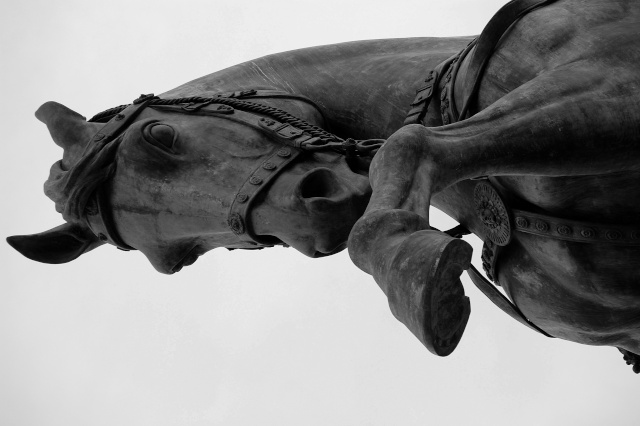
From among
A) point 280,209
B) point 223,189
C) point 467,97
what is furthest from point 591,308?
point 223,189

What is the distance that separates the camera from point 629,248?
4660mm

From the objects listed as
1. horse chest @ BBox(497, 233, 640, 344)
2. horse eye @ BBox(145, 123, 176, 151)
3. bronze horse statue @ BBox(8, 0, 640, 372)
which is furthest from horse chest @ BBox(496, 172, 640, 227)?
horse eye @ BBox(145, 123, 176, 151)

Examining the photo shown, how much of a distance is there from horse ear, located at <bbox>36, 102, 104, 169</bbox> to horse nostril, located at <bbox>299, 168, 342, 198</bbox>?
136 cm

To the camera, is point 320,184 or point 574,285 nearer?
point 574,285

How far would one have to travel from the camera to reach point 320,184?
5.12m

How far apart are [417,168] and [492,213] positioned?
1.08 m

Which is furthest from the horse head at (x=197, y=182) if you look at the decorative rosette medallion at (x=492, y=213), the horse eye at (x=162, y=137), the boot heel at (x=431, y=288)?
the boot heel at (x=431, y=288)

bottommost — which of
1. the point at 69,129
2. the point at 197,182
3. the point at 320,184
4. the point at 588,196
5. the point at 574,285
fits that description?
the point at 574,285

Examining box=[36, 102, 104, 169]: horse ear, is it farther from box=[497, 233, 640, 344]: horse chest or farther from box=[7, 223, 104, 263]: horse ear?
box=[497, 233, 640, 344]: horse chest

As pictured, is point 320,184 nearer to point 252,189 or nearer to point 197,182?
point 252,189

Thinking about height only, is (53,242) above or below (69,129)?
below

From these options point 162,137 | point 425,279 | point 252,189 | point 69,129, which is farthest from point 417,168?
point 69,129

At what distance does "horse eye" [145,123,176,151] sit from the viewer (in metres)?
5.36

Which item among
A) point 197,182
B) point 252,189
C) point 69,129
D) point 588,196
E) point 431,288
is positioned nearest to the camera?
point 431,288
